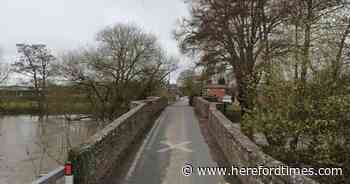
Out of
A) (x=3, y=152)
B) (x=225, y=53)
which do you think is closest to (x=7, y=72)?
(x=3, y=152)

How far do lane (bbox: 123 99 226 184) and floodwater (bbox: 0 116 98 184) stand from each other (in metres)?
3.97

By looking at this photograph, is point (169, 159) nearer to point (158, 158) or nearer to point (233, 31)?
point (158, 158)

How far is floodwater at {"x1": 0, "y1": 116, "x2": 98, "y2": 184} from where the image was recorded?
12.9m

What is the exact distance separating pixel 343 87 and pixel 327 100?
2.52 ft

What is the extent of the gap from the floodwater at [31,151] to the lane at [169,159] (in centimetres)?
397

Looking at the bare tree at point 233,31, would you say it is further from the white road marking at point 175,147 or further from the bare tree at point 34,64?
the bare tree at point 34,64

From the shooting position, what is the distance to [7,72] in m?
37.1

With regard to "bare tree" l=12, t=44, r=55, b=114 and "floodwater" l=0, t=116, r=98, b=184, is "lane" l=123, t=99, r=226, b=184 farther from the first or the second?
"bare tree" l=12, t=44, r=55, b=114

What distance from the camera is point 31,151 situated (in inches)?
677

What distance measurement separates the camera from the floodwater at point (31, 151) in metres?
12.9

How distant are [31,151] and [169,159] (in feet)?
39.7

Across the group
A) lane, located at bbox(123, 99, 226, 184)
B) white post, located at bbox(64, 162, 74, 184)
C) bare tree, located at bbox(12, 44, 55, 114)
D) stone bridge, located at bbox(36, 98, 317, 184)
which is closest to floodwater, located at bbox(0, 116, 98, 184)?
lane, located at bbox(123, 99, 226, 184)

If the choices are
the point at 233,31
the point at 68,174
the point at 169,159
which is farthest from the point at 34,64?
the point at 68,174

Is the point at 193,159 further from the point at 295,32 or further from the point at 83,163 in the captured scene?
the point at 295,32
